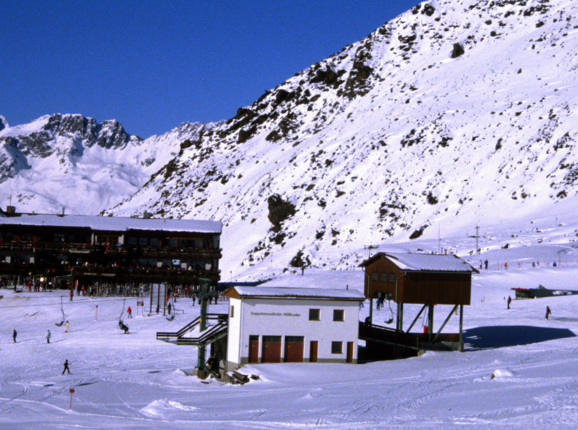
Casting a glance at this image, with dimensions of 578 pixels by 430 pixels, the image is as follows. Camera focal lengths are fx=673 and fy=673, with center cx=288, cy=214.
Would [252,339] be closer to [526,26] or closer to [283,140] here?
[283,140]

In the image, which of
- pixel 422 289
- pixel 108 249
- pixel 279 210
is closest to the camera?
pixel 422 289

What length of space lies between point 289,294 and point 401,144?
81209 millimetres

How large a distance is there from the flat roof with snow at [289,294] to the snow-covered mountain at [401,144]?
43.5m

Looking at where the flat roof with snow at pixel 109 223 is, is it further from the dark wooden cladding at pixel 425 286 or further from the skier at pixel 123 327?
the dark wooden cladding at pixel 425 286

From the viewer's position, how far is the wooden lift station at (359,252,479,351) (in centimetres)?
→ 3625

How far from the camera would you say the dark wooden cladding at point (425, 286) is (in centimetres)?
3622

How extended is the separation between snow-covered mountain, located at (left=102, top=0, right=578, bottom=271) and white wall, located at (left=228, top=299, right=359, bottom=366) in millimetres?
43735

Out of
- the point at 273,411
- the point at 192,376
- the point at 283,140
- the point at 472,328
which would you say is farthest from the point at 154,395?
the point at 283,140

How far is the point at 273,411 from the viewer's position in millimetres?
23672

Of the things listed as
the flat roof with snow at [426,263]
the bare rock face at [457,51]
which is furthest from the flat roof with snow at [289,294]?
the bare rock face at [457,51]

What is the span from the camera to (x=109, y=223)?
225 feet

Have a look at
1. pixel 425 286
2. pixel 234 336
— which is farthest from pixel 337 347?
pixel 425 286

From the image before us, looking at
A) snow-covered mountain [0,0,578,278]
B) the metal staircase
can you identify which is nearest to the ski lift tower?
the metal staircase

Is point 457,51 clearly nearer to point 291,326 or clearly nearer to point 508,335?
point 508,335
